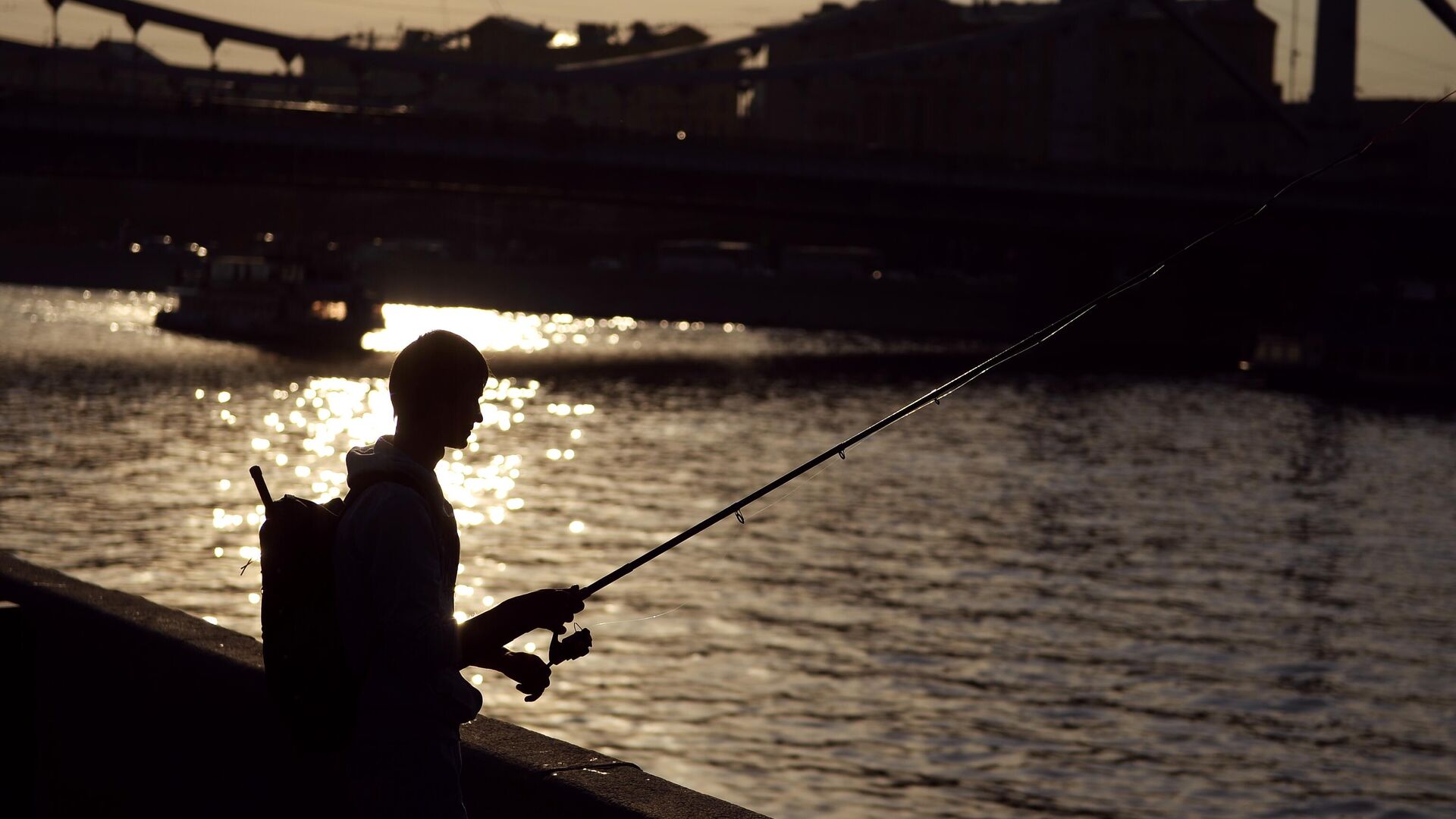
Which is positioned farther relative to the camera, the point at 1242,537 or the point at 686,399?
the point at 686,399

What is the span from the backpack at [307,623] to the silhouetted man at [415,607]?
1.0 inches

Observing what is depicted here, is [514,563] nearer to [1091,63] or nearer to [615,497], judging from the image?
[615,497]

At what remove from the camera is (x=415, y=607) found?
3799 millimetres

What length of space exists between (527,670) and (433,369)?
0.59m

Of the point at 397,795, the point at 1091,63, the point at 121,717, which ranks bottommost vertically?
the point at 121,717

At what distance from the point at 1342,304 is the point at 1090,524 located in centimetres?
4033

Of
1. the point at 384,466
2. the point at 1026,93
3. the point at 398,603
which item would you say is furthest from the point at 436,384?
the point at 1026,93

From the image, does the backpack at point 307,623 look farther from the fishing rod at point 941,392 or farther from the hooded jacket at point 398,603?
the fishing rod at point 941,392

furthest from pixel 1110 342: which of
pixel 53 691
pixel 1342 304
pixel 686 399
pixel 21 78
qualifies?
pixel 21 78

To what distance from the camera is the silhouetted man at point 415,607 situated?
149 inches

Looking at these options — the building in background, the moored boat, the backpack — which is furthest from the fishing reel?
the building in background

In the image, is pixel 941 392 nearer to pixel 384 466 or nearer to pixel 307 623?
pixel 384 466

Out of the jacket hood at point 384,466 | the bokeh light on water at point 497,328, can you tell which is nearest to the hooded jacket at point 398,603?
the jacket hood at point 384,466

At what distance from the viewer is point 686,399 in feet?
160
